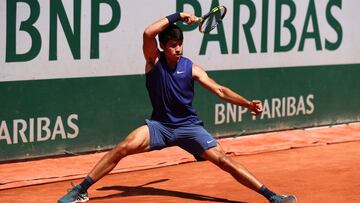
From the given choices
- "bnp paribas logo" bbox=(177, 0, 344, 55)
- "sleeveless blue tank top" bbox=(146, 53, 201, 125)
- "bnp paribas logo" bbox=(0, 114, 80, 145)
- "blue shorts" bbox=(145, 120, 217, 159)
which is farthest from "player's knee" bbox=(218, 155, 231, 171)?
"bnp paribas logo" bbox=(177, 0, 344, 55)

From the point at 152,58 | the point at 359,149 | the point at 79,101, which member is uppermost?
the point at 152,58

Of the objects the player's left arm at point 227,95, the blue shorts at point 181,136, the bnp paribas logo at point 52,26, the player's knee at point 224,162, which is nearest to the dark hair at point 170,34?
the player's left arm at point 227,95

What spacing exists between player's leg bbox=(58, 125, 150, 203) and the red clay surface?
37cm

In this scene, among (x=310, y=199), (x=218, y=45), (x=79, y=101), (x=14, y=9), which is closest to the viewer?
(x=310, y=199)

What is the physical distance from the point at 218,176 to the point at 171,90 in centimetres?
193

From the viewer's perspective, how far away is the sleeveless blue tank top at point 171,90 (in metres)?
7.66

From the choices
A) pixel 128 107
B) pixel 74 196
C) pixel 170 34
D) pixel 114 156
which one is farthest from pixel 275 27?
pixel 74 196

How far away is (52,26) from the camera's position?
961 cm

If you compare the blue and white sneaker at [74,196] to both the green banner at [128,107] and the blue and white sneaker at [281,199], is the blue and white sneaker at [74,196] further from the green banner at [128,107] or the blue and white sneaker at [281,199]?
the green banner at [128,107]

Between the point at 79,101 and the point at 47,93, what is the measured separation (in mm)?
465

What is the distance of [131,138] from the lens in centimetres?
752

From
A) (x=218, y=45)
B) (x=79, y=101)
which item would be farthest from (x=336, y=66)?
(x=79, y=101)

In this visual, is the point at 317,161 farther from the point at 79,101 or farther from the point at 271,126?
the point at 79,101

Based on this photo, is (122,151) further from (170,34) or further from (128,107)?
(128,107)
